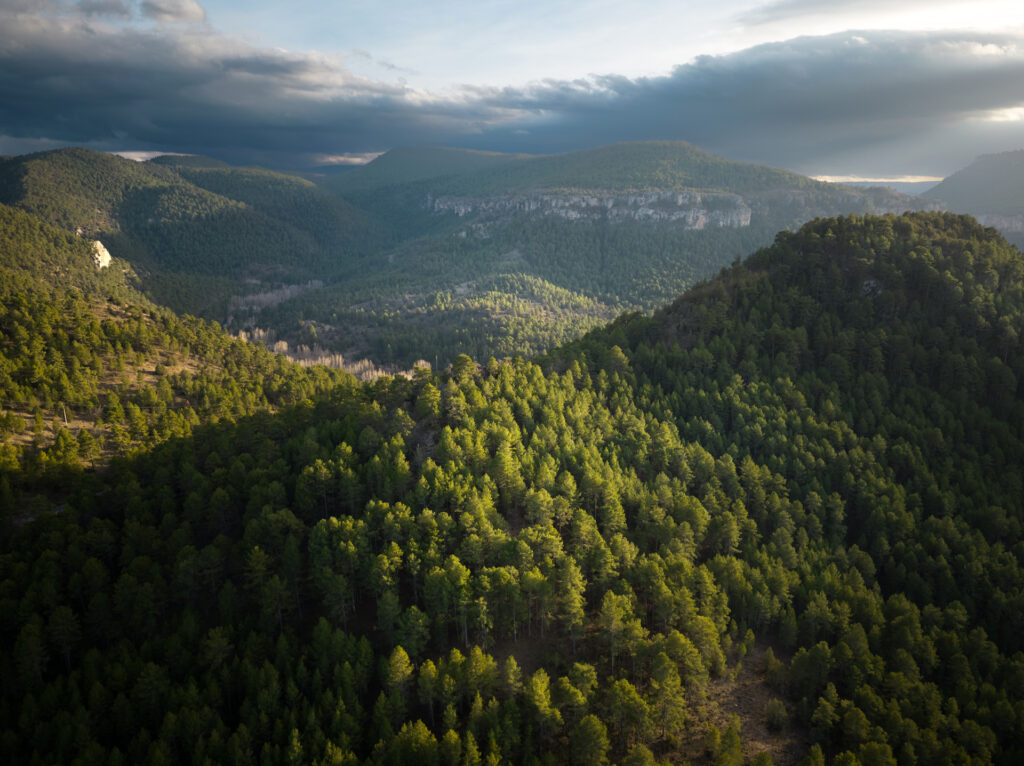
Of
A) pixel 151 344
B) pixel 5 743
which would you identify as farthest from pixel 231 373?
pixel 5 743

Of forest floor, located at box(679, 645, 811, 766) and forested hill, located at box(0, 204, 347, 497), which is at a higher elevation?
forested hill, located at box(0, 204, 347, 497)

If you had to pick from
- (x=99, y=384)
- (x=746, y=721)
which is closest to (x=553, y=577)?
(x=746, y=721)

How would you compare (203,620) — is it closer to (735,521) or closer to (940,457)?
(735,521)

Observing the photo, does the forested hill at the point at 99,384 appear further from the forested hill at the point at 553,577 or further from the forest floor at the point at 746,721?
the forest floor at the point at 746,721

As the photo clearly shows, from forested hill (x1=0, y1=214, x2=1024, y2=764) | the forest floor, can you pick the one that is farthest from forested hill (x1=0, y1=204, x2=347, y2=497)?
the forest floor

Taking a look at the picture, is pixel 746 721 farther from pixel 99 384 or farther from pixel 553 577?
pixel 99 384

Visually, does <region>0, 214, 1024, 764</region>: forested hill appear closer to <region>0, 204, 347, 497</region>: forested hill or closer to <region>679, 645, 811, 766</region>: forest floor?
<region>679, 645, 811, 766</region>: forest floor

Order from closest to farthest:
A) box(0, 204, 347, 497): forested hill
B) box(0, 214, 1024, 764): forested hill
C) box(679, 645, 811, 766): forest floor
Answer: box(0, 214, 1024, 764): forested hill
box(679, 645, 811, 766): forest floor
box(0, 204, 347, 497): forested hill

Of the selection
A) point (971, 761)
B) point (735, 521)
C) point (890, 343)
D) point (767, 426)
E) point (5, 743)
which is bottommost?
point (971, 761)
